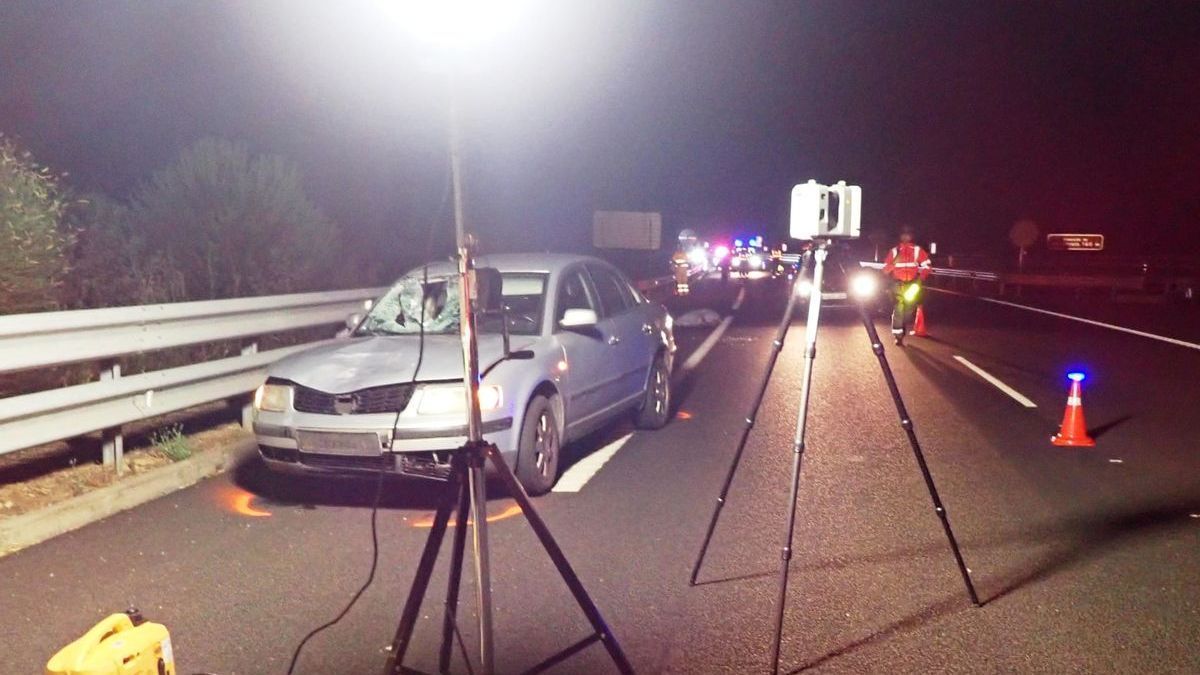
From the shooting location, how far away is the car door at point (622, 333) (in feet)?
29.6

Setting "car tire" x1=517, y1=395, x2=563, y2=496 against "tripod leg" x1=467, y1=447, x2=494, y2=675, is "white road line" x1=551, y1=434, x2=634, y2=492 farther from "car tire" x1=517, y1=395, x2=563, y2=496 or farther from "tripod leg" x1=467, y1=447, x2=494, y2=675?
"tripod leg" x1=467, y1=447, x2=494, y2=675

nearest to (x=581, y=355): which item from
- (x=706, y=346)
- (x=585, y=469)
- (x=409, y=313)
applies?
(x=585, y=469)

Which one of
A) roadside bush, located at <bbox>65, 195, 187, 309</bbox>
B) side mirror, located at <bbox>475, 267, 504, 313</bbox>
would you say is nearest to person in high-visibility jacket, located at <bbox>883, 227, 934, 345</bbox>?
roadside bush, located at <bbox>65, 195, 187, 309</bbox>

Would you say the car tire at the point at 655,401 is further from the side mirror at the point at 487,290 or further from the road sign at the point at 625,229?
the road sign at the point at 625,229

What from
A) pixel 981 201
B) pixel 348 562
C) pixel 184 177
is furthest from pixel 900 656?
pixel 981 201

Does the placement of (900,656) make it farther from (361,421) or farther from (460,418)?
(361,421)

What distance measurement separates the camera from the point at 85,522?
6781 millimetres

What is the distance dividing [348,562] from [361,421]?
1113 mm

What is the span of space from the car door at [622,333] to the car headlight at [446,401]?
6.32ft

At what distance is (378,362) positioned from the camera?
7.24 m

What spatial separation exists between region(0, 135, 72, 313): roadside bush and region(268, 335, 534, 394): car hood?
227cm

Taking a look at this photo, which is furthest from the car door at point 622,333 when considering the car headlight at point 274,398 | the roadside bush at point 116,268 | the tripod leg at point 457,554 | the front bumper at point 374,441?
the tripod leg at point 457,554

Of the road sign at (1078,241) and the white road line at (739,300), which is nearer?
the white road line at (739,300)

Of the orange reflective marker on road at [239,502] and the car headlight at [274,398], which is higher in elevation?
the car headlight at [274,398]
